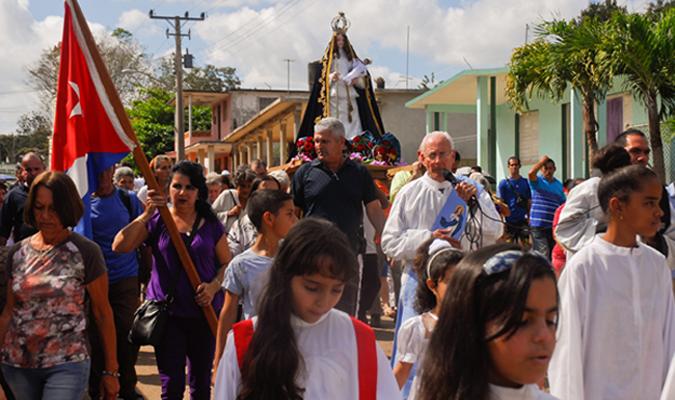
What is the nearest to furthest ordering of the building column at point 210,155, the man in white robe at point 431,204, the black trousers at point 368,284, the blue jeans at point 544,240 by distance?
the man in white robe at point 431,204 → the black trousers at point 368,284 → the blue jeans at point 544,240 → the building column at point 210,155

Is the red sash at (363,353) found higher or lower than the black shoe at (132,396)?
higher

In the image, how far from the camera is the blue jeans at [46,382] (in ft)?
15.7

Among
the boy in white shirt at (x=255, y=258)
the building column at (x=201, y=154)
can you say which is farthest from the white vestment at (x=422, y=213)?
the building column at (x=201, y=154)

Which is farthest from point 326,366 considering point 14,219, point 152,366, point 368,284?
point 368,284

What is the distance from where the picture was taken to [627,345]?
177 inches

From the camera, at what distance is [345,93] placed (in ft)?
45.1

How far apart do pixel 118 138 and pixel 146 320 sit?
1394 millimetres

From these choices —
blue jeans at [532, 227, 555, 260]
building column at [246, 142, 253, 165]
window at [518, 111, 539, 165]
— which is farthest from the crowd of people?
building column at [246, 142, 253, 165]

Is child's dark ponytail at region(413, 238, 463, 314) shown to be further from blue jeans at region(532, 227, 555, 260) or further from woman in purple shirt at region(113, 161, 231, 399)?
blue jeans at region(532, 227, 555, 260)

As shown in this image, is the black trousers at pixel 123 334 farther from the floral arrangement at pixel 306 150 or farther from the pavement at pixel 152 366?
the floral arrangement at pixel 306 150

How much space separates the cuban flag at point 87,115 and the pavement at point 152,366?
226 centimetres

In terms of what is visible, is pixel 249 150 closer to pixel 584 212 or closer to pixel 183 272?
pixel 183 272

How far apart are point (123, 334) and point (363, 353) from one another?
14.1 ft

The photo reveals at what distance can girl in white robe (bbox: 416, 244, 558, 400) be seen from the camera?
2398mm
